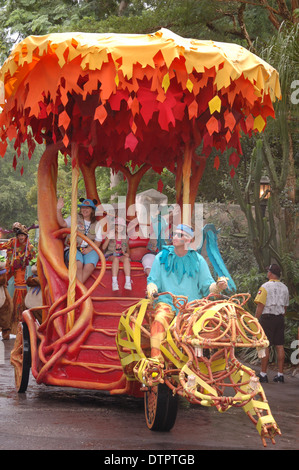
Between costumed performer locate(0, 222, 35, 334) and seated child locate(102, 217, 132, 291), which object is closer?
seated child locate(102, 217, 132, 291)

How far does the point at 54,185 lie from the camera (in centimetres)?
862

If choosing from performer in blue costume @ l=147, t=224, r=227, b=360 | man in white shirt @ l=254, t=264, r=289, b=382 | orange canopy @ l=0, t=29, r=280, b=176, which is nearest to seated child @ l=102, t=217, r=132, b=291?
orange canopy @ l=0, t=29, r=280, b=176

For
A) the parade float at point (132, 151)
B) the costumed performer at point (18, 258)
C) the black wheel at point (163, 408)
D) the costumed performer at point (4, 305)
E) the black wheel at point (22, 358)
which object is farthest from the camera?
the costumed performer at point (18, 258)

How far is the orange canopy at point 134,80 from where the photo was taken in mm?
7062

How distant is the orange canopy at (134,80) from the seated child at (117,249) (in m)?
1.70

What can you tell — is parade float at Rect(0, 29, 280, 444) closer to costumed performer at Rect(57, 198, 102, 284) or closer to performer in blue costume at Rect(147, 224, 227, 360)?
costumed performer at Rect(57, 198, 102, 284)

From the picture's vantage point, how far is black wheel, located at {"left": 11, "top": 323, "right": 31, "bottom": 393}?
26.9 feet

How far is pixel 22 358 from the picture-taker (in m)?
8.35

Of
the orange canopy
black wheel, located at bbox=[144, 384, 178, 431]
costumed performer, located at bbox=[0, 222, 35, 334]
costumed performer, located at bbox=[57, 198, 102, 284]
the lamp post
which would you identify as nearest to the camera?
black wheel, located at bbox=[144, 384, 178, 431]

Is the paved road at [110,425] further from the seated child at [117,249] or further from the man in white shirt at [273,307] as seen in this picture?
the man in white shirt at [273,307]

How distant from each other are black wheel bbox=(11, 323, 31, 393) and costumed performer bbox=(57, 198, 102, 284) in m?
0.89

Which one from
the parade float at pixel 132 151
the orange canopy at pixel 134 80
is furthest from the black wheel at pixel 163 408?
the orange canopy at pixel 134 80

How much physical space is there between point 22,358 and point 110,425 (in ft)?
6.46

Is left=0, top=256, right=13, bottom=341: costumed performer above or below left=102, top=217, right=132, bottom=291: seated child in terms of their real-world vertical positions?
below
